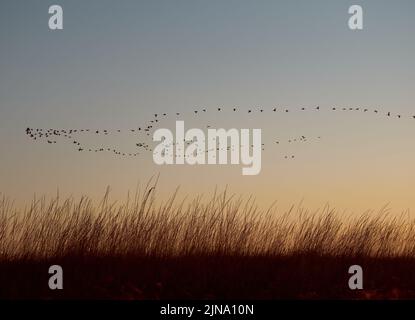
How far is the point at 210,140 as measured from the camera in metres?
7.21

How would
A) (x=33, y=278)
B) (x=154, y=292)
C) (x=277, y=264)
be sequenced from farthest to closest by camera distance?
(x=277, y=264), (x=33, y=278), (x=154, y=292)

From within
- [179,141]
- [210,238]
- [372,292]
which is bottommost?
[372,292]

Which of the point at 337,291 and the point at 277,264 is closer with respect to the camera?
the point at 337,291

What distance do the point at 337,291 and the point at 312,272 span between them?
54 cm

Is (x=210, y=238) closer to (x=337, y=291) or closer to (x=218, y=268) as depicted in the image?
(x=218, y=268)
